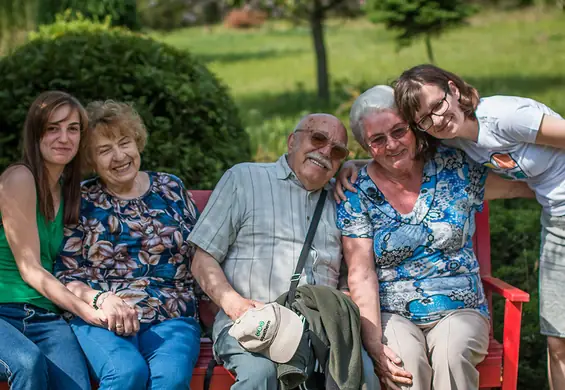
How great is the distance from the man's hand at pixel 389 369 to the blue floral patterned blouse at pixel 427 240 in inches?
11.2

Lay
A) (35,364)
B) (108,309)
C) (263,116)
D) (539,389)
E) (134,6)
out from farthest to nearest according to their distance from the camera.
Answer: (263,116) < (134,6) < (539,389) < (108,309) < (35,364)

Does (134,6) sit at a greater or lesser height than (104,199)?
greater

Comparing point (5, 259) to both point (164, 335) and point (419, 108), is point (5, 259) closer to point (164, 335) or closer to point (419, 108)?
point (164, 335)

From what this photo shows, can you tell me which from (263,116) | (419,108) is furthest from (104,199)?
(263,116)

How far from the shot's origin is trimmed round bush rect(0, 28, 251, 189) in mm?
5121

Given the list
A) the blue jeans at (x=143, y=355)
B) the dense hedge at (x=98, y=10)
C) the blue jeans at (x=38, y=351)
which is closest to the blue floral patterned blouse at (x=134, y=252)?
the blue jeans at (x=143, y=355)

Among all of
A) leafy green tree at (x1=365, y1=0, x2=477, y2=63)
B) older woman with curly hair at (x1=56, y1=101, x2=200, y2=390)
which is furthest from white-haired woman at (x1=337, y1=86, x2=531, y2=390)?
leafy green tree at (x1=365, y1=0, x2=477, y2=63)

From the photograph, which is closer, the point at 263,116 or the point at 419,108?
the point at 419,108

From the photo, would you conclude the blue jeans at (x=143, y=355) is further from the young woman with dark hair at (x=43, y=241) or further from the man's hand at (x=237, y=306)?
the man's hand at (x=237, y=306)

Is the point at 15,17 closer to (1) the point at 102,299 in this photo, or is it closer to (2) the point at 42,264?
(2) the point at 42,264

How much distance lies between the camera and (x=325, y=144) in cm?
375

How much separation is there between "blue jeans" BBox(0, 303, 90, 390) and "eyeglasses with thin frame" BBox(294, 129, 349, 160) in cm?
143

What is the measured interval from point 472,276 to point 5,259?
2.20 metres

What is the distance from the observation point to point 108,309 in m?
3.43
